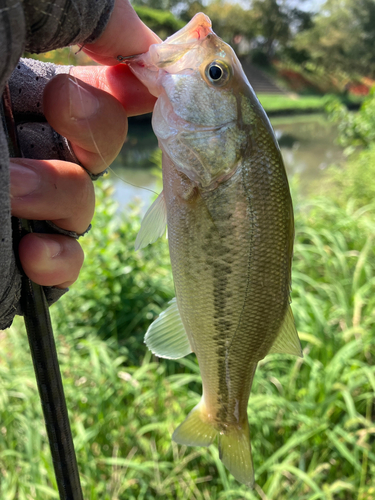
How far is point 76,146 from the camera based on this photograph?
3.74 feet

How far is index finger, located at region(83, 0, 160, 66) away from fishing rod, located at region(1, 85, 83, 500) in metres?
0.34

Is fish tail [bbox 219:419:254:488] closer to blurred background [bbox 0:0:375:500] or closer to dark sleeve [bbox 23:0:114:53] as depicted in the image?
blurred background [bbox 0:0:375:500]

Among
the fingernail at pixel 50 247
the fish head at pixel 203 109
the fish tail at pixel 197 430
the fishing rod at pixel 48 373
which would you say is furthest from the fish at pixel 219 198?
the fishing rod at pixel 48 373

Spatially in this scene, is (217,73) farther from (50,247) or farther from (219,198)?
(50,247)

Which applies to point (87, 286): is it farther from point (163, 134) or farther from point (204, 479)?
point (163, 134)

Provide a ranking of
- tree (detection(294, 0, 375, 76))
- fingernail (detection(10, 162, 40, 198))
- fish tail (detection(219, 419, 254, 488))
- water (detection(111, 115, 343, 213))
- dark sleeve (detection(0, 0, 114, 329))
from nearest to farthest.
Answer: dark sleeve (detection(0, 0, 114, 329)) < fingernail (detection(10, 162, 40, 198)) < fish tail (detection(219, 419, 254, 488)) < water (detection(111, 115, 343, 213)) < tree (detection(294, 0, 375, 76))

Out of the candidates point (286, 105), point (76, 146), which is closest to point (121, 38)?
point (76, 146)

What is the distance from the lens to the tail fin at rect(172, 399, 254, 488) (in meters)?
1.23

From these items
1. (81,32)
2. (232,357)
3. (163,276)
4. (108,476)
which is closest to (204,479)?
(108,476)

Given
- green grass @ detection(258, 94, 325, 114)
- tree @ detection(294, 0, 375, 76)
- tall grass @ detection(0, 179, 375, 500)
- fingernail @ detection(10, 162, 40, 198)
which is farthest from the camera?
tree @ detection(294, 0, 375, 76)

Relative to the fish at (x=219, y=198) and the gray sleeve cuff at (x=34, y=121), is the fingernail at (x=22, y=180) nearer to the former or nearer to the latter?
the gray sleeve cuff at (x=34, y=121)

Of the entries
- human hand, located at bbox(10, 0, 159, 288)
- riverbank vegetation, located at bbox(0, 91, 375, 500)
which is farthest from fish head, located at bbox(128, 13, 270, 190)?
riverbank vegetation, located at bbox(0, 91, 375, 500)

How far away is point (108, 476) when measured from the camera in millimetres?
2299

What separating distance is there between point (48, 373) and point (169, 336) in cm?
41
